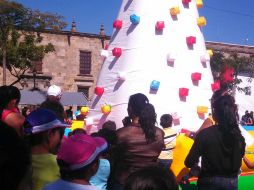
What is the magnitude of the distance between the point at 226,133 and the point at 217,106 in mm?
227

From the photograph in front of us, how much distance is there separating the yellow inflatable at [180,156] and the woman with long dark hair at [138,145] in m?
0.80

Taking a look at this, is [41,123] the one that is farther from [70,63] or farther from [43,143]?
[70,63]

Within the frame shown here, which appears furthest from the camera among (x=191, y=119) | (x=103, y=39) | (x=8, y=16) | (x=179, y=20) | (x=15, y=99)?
(x=103, y=39)

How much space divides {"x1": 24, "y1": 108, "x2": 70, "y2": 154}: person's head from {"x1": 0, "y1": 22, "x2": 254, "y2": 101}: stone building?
2924cm

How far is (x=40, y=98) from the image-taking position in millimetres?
20234

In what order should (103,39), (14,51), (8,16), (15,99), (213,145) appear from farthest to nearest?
(103,39)
(14,51)
(8,16)
(15,99)
(213,145)

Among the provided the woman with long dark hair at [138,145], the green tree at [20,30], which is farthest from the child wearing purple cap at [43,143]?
the green tree at [20,30]

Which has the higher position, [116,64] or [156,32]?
[156,32]

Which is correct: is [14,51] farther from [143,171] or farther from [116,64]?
[143,171]

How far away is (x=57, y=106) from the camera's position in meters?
4.30

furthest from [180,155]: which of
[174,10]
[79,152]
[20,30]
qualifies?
[20,30]

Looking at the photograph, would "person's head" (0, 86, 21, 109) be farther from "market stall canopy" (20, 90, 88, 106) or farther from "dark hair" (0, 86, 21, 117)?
"market stall canopy" (20, 90, 88, 106)

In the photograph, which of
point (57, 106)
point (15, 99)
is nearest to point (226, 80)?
point (57, 106)

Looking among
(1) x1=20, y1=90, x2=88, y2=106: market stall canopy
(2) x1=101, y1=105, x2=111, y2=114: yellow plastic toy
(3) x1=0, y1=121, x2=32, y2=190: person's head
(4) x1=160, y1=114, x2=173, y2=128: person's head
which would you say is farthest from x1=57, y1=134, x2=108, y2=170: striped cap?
(1) x1=20, y1=90, x2=88, y2=106: market stall canopy
